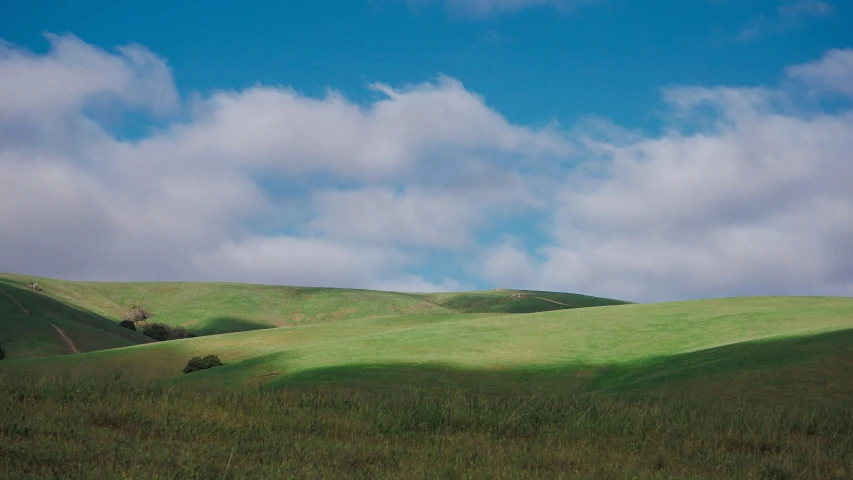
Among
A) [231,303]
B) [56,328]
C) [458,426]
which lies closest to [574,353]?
[458,426]

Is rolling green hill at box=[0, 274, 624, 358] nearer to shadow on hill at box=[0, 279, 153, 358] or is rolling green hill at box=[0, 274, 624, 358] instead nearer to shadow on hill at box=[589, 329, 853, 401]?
shadow on hill at box=[0, 279, 153, 358]

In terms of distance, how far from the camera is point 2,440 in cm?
816

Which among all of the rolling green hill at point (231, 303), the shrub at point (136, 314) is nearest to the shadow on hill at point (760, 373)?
the rolling green hill at point (231, 303)

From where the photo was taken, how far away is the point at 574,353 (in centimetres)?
3878

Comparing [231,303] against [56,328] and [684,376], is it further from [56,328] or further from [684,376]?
[684,376]

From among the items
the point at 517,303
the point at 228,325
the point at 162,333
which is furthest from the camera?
the point at 517,303

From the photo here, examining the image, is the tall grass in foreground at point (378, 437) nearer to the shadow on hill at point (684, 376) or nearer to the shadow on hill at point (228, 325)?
the shadow on hill at point (684, 376)

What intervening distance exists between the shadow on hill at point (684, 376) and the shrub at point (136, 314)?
373 ft

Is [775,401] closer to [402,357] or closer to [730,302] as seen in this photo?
[402,357]

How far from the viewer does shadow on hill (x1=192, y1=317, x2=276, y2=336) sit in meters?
133

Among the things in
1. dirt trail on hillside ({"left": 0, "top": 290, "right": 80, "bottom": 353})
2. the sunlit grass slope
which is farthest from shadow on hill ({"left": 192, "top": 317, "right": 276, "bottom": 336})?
the sunlit grass slope

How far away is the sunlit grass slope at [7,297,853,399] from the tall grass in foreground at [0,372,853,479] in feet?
29.9

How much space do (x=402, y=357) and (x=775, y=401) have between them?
2114 cm

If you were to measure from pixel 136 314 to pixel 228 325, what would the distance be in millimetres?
20621
